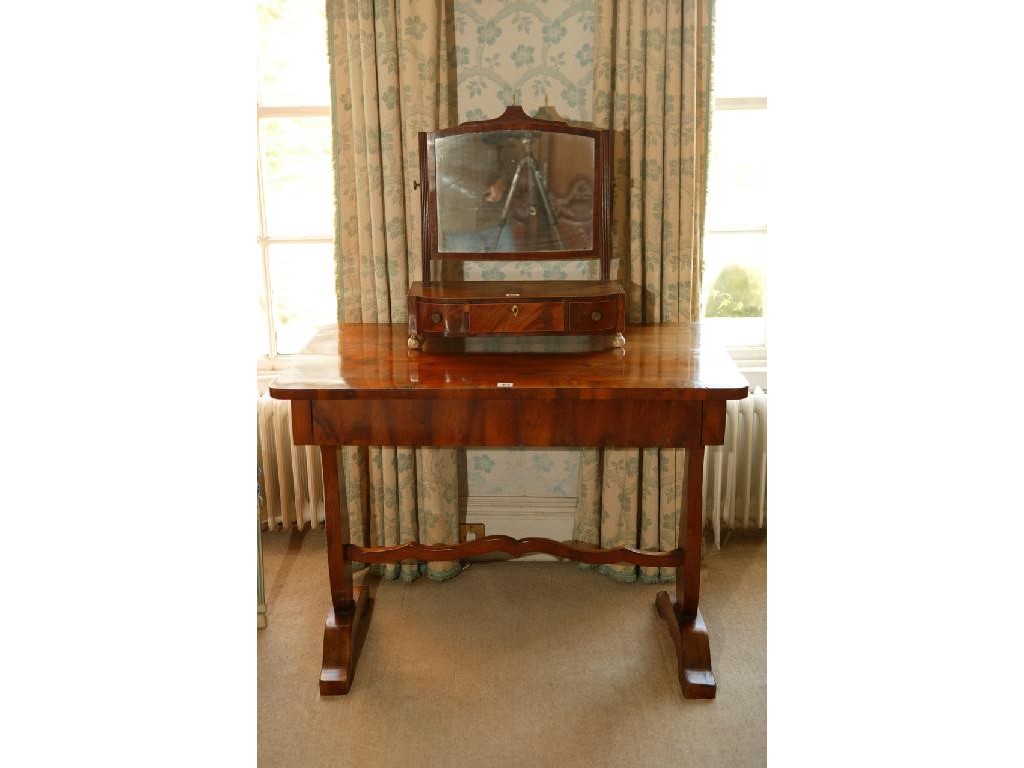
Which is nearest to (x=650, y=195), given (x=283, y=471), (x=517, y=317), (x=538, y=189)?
(x=538, y=189)

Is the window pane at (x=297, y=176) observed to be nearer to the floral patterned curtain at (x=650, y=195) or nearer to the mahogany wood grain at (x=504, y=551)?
the floral patterned curtain at (x=650, y=195)

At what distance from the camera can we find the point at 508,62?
9.15 feet

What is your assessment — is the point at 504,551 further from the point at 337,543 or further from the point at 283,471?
the point at 283,471

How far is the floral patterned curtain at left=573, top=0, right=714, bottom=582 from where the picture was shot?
2648 mm

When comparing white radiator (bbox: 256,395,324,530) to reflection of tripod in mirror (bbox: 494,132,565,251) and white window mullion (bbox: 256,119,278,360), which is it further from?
reflection of tripod in mirror (bbox: 494,132,565,251)

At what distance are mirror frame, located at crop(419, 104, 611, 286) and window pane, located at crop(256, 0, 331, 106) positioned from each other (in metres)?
0.68

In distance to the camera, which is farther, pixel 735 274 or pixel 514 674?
pixel 735 274

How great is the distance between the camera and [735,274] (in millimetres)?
3148

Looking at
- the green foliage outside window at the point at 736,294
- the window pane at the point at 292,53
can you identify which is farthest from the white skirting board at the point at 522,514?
the window pane at the point at 292,53

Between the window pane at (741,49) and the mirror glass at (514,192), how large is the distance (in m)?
0.71

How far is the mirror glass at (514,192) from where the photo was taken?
2492mm

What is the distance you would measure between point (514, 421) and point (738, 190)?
1451 mm

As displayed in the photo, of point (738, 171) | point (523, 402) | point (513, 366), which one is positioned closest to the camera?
point (523, 402)

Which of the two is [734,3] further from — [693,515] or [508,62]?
[693,515]
